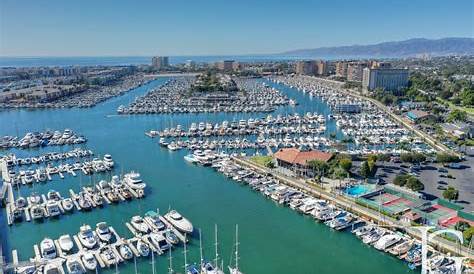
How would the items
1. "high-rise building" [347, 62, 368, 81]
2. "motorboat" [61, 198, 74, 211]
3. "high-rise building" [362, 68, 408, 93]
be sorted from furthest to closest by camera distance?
"high-rise building" [347, 62, 368, 81], "high-rise building" [362, 68, 408, 93], "motorboat" [61, 198, 74, 211]

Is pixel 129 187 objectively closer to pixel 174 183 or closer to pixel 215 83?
pixel 174 183

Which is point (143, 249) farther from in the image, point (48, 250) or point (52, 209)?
point (52, 209)

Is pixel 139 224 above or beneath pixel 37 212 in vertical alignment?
above

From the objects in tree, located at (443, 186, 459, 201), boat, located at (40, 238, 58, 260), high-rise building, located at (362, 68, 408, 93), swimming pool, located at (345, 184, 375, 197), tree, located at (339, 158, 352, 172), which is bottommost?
boat, located at (40, 238, 58, 260)

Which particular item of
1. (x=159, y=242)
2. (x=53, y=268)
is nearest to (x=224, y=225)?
(x=159, y=242)

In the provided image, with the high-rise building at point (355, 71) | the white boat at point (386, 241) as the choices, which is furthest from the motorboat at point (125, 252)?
the high-rise building at point (355, 71)

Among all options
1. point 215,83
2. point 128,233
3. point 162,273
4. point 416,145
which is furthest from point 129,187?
point 215,83

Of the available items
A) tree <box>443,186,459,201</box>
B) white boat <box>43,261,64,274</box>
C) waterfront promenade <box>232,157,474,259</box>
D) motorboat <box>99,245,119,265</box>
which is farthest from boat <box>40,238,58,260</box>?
tree <box>443,186,459,201</box>

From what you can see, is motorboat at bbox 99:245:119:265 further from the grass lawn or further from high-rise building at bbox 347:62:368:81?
high-rise building at bbox 347:62:368:81
